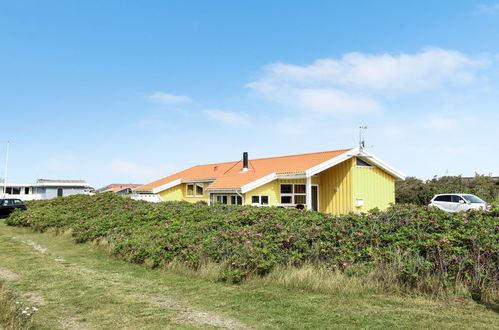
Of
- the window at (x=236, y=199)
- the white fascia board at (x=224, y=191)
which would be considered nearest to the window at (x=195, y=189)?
the white fascia board at (x=224, y=191)

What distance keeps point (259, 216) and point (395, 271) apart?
454cm

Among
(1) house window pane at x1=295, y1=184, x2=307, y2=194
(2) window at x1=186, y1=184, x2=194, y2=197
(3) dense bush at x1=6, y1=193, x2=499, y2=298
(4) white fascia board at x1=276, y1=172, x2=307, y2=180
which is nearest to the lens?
(3) dense bush at x1=6, y1=193, x2=499, y2=298

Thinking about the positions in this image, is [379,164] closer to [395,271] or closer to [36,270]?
[395,271]

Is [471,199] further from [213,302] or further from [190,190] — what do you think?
[213,302]

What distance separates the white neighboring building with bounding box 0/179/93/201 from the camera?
179ft

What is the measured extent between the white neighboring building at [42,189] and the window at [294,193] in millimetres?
41022

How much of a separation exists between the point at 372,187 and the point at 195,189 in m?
13.6

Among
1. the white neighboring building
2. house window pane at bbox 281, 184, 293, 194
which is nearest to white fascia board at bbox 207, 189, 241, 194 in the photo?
house window pane at bbox 281, 184, 293, 194

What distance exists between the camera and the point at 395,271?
23.5 ft

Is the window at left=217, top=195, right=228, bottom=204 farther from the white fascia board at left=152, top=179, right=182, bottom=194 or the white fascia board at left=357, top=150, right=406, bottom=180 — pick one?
the white fascia board at left=357, top=150, right=406, bottom=180

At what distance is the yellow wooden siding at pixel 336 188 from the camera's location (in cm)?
2188

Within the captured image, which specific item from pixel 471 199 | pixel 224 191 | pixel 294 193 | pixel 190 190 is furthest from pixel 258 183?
pixel 471 199

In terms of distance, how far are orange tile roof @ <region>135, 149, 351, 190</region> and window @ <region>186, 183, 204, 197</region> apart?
62 cm

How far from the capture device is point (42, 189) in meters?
56.2
